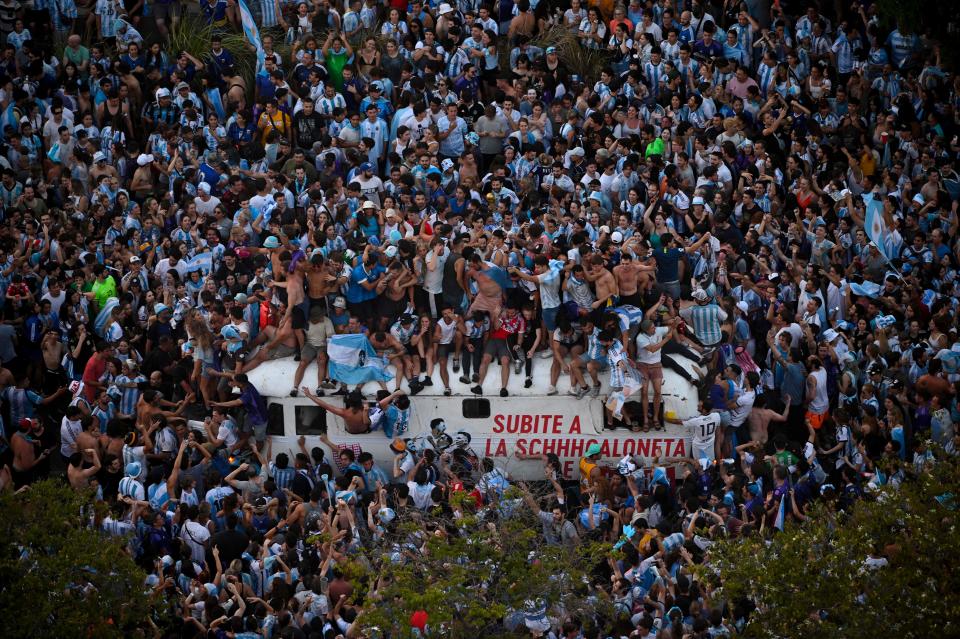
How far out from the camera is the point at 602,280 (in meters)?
23.4

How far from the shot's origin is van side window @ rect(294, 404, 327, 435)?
23344mm

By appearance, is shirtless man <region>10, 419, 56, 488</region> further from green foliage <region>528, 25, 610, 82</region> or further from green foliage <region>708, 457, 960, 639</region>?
green foliage <region>528, 25, 610, 82</region>

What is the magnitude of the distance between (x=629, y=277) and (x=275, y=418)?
4894 millimetres

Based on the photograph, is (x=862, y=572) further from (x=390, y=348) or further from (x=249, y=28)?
(x=249, y=28)

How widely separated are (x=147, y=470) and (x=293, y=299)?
2.85 metres

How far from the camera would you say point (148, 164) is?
27.2 meters

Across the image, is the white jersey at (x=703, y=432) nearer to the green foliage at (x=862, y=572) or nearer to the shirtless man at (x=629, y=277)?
the shirtless man at (x=629, y=277)

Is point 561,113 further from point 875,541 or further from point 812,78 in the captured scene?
point 875,541

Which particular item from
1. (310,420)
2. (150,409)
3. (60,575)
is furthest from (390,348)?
(60,575)

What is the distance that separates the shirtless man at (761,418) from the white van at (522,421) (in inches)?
35.2

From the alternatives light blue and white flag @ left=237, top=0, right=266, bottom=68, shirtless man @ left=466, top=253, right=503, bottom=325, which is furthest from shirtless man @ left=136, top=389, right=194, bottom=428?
light blue and white flag @ left=237, top=0, right=266, bottom=68

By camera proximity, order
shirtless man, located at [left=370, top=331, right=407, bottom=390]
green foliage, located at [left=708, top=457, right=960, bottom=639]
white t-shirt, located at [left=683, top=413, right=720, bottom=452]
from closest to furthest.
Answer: green foliage, located at [left=708, top=457, right=960, bottom=639], white t-shirt, located at [left=683, top=413, right=720, bottom=452], shirtless man, located at [left=370, top=331, right=407, bottom=390]

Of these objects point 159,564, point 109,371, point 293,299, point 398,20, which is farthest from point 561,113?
point 159,564

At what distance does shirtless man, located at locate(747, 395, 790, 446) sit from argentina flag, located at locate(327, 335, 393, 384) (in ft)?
15.3
